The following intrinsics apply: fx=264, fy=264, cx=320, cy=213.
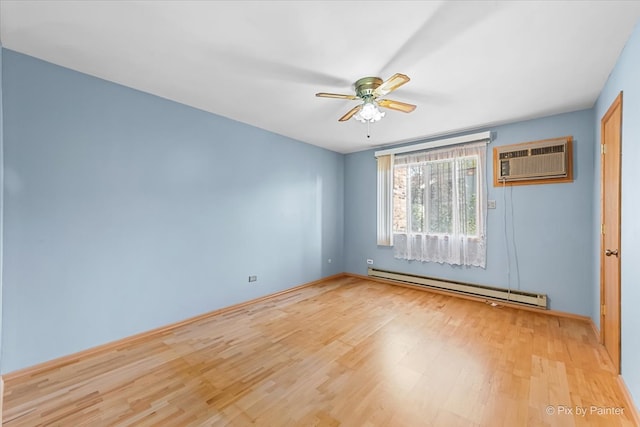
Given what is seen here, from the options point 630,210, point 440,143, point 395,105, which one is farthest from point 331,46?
point 440,143

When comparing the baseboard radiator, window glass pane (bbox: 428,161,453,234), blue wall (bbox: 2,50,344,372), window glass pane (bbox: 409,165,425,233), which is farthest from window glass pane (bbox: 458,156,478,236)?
blue wall (bbox: 2,50,344,372)

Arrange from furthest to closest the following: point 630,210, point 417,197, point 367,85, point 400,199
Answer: point 400,199, point 417,197, point 367,85, point 630,210

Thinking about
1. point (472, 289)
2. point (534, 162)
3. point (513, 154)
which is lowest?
point (472, 289)

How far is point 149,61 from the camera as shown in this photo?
89.1 inches

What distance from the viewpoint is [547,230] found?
3445mm

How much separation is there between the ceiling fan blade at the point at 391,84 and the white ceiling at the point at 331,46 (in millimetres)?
165

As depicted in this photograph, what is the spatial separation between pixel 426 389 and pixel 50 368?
3086mm

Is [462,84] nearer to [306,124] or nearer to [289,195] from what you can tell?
[306,124]

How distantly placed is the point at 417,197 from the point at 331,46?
3180mm

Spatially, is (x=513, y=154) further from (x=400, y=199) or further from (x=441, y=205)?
(x=400, y=199)

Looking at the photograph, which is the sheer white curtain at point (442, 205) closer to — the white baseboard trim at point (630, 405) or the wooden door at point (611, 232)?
the wooden door at point (611, 232)

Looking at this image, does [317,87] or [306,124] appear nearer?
[317,87]

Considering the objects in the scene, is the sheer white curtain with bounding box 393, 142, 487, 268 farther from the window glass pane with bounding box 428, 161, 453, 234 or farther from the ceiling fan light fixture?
the ceiling fan light fixture

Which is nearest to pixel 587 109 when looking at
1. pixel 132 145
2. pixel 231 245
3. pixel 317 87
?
pixel 317 87
